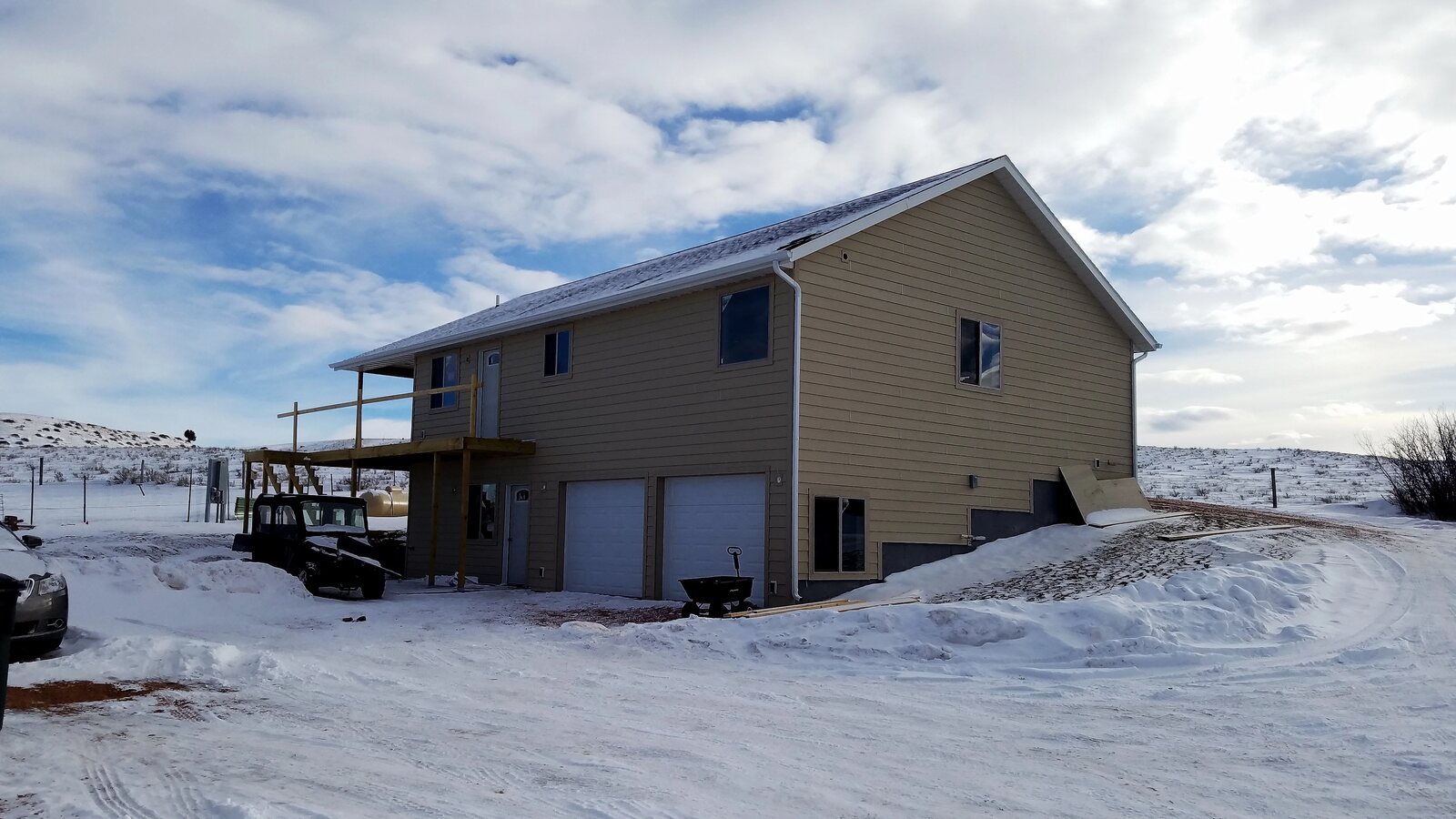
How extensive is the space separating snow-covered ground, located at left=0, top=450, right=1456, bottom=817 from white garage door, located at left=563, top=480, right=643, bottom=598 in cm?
277

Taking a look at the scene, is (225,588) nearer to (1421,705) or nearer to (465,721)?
(465,721)

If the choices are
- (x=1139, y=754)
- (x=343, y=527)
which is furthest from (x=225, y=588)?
(x=1139, y=754)

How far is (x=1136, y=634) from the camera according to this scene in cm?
1031

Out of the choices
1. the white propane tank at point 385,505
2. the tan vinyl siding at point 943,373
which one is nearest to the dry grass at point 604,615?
the tan vinyl siding at point 943,373

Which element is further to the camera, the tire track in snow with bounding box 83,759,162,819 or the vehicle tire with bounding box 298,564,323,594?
the vehicle tire with bounding box 298,564,323,594

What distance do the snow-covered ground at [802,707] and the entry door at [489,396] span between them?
7.11 m

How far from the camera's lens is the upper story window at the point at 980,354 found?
17797mm

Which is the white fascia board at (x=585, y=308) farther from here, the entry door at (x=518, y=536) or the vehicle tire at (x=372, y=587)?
the vehicle tire at (x=372, y=587)

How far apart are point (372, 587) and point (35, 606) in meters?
8.85

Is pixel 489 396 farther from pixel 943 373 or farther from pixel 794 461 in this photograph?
pixel 943 373

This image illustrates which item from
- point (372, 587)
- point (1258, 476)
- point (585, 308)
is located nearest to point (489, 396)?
point (585, 308)

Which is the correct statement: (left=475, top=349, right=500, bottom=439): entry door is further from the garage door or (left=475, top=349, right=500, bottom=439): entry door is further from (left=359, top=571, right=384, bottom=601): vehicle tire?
the garage door

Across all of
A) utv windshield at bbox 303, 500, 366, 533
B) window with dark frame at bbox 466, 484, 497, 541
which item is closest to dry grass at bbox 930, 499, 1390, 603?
window with dark frame at bbox 466, 484, 497, 541

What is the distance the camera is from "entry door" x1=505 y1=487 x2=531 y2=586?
20.3m
